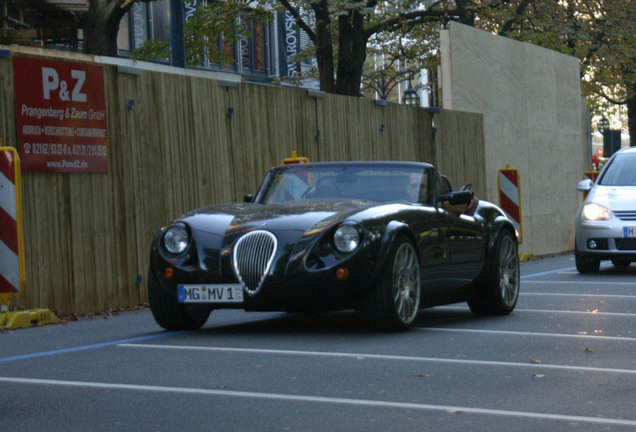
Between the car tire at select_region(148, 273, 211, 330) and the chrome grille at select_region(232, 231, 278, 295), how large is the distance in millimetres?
428

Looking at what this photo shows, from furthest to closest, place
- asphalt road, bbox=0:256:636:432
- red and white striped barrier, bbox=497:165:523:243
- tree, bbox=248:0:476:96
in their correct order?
tree, bbox=248:0:476:96 → red and white striped barrier, bbox=497:165:523:243 → asphalt road, bbox=0:256:636:432

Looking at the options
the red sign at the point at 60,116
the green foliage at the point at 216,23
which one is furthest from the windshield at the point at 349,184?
the green foliage at the point at 216,23

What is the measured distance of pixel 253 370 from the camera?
6.71 m

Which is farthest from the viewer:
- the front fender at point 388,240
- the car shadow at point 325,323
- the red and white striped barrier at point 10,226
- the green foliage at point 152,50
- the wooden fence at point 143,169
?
the green foliage at point 152,50

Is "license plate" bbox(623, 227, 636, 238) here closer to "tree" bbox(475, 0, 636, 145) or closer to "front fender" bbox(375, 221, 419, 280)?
"front fender" bbox(375, 221, 419, 280)

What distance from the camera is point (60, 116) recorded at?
11250 mm

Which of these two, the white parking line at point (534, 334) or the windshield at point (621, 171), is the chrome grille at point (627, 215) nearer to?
the windshield at point (621, 171)

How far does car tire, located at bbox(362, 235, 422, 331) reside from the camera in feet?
27.4

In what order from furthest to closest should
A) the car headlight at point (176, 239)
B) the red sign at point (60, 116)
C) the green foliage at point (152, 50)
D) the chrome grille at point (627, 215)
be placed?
the green foliage at point (152, 50) → the chrome grille at point (627, 215) → the red sign at point (60, 116) → the car headlight at point (176, 239)

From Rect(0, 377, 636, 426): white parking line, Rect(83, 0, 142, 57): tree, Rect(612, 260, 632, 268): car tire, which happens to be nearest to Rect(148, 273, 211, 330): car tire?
Rect(0, 377, 636, 426): white parking line

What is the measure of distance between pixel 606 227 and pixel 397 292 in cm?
803

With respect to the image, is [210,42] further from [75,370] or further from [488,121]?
[75,370]

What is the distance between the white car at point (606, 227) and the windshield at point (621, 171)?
2.6 inches

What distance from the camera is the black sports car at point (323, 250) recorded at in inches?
321
